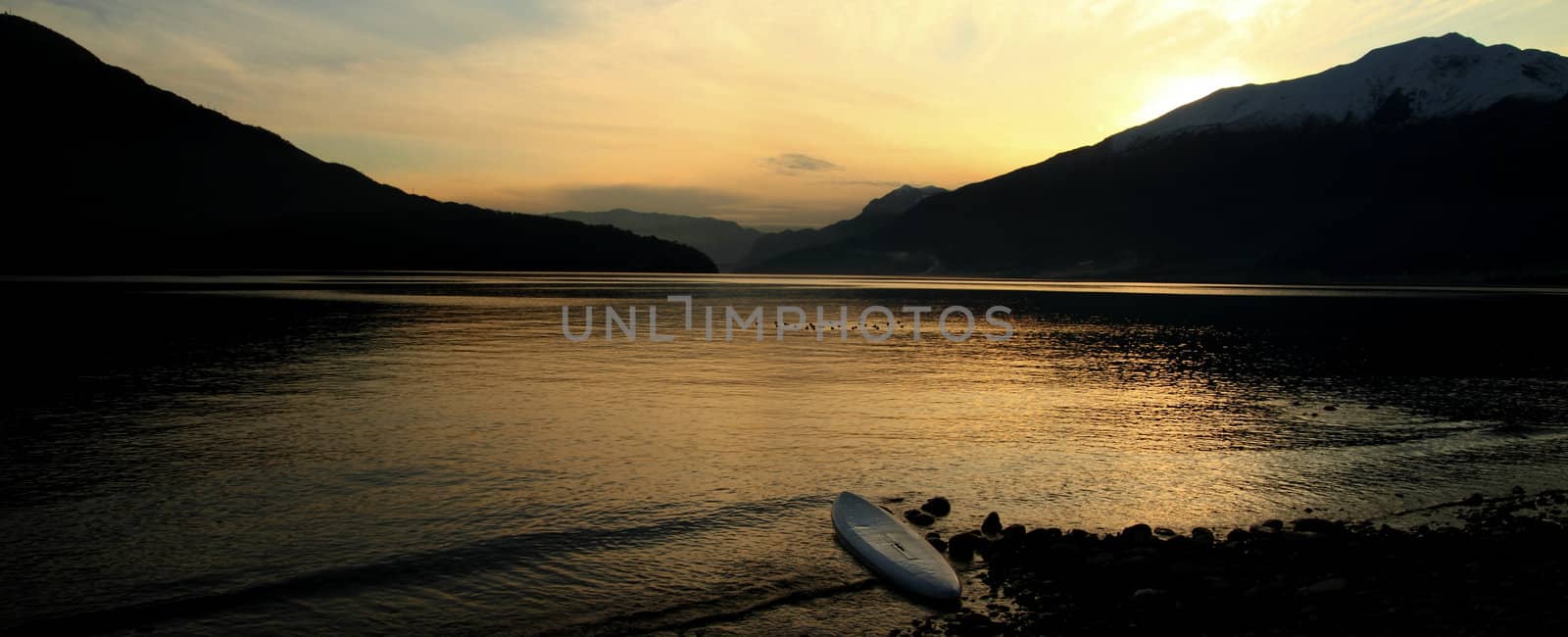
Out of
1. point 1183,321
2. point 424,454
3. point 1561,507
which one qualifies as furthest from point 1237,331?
point 424,454

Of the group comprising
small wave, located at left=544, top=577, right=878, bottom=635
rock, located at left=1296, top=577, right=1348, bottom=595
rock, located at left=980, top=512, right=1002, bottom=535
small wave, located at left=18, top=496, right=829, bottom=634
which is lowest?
small wave, located at left=544, top=577, right=878, bottom=635

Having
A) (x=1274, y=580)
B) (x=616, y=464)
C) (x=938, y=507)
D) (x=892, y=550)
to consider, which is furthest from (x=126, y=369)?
(x=1274, y=580)

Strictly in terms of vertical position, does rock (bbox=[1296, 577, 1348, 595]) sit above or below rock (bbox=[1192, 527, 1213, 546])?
above

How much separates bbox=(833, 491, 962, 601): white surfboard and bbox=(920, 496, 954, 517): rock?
1.64 meters

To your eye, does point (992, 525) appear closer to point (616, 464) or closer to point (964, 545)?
point (964, 545)

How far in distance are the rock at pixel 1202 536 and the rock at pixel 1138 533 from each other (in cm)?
86

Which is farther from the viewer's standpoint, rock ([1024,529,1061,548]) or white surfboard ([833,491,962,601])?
rock ([1024,529,1061,548])

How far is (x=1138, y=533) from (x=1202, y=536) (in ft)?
4.37

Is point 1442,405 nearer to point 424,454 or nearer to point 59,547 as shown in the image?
point 424,454

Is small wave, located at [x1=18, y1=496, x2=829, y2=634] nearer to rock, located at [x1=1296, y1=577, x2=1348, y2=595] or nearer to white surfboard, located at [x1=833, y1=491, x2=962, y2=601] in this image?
white surfboard, located at [x1=833, y1=491, x2=962, y2=601]

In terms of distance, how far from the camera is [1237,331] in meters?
89.3

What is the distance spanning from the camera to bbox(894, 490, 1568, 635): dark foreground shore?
46.4 feet

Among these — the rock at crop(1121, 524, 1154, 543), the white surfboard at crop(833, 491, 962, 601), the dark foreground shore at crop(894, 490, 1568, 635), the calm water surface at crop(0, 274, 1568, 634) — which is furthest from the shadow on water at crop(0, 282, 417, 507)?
the rock at crop(1121, 524, 1154, 543)

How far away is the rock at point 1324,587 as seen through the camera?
15.3 meters
